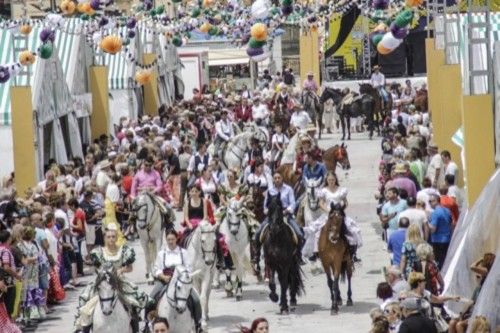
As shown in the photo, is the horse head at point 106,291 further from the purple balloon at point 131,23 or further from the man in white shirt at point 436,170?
the purple balloon at point 131,23

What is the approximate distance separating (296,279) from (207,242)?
1.69m

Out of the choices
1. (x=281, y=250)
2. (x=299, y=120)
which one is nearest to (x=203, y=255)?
(x=281, y=250)

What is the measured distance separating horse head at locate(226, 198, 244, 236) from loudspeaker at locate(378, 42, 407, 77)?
39.6 metres

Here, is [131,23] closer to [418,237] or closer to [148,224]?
[148,224]

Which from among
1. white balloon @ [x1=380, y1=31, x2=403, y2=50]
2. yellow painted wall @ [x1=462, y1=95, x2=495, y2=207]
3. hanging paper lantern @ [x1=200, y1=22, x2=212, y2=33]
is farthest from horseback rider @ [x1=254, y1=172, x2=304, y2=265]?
hanging paper lantern @ [x1=200, y1=22, x2=212, y2=33]

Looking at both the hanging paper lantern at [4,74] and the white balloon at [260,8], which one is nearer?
the hanging paper lantern at [4,74]

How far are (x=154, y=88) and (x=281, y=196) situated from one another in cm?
3120

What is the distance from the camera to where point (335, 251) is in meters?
23.1

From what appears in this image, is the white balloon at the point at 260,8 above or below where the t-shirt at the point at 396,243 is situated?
above

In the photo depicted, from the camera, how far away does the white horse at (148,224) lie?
86.6 feet

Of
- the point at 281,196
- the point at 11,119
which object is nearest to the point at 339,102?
the point at 11,119

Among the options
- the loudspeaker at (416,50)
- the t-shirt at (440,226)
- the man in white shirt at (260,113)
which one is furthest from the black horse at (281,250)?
the loudspeaker at (416,50)

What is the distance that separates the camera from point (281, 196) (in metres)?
25.3

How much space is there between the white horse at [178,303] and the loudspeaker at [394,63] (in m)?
44.4
